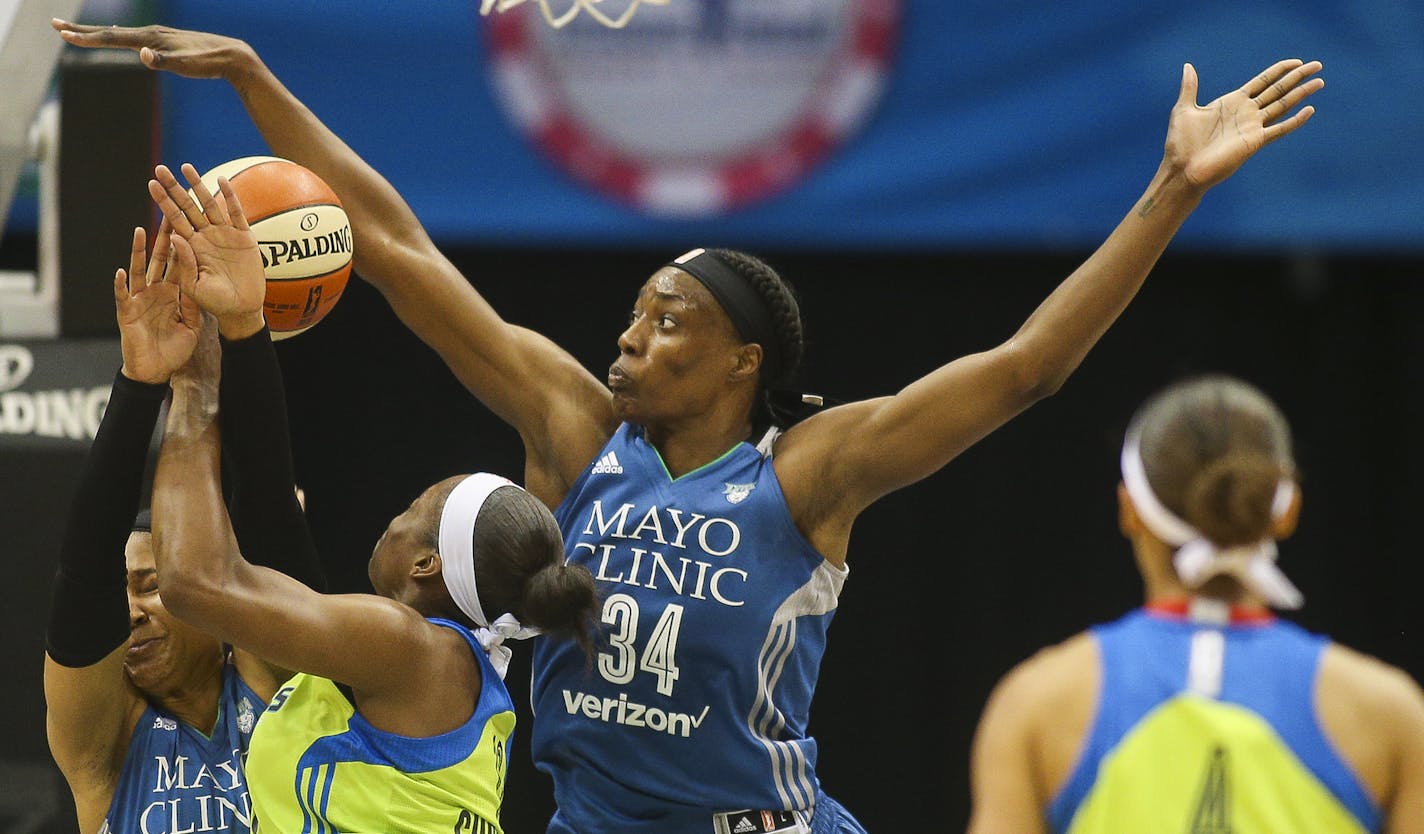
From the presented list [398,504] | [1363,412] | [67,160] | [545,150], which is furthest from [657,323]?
[1363,412]

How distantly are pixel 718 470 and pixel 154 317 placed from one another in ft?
3.99

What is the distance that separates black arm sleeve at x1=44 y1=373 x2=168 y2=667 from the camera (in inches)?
119

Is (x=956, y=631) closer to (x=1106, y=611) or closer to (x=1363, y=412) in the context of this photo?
(x=1106, y=611)

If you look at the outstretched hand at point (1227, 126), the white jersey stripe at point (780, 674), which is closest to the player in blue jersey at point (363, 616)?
the white jersey stripe at point (780, 674)

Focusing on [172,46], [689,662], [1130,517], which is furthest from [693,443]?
[1130,517]

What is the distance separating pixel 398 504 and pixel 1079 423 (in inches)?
95.3

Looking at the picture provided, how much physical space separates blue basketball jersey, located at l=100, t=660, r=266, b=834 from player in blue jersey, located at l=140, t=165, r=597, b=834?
0.27m

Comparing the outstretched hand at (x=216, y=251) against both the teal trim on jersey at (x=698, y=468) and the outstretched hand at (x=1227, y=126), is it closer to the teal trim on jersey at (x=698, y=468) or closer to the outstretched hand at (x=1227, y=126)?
the teal trim on jersey at (x=698, y=468)

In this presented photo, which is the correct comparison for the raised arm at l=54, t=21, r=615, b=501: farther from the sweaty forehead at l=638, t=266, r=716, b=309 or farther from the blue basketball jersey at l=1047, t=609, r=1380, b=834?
the blue basketball jersey at l=1047, t=609, r=1380, b=834

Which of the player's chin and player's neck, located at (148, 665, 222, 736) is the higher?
the player's chin

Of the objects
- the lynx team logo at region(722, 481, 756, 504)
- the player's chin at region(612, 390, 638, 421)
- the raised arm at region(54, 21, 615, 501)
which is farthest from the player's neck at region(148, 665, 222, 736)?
the lynx team logo at region(722, 481, 756, 504)

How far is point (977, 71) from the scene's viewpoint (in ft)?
19.8

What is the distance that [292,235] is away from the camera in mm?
3531

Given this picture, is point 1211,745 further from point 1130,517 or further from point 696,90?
point 696,90
